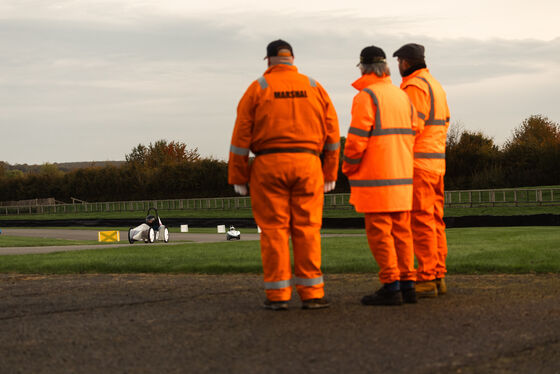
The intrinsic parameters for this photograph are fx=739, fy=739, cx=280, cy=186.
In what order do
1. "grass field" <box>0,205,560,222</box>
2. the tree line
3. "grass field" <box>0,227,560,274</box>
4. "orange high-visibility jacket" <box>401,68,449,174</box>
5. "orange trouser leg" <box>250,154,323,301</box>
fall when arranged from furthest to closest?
the tree line
"grass field" <box>0,205,560,222</box>
"grass field" <box>0,227,560,274</box>
"orange high-visibility jacket" <box>401,68,449,174</box>
"orange trouser leg" <box>250,154,323,301</box>

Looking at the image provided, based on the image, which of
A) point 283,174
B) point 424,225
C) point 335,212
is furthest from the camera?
point 335,212

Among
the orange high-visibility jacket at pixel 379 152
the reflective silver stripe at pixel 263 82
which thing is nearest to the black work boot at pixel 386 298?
the orange high-visibility jacket at pixel 379 152

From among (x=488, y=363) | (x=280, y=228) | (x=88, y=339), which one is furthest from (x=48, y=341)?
(x=488, y=363)

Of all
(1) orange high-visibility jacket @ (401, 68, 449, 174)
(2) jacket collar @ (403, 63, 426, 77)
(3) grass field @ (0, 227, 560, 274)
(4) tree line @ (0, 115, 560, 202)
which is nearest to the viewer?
(1) orange high-visibility jacket @ (401, 68, 449, 174)

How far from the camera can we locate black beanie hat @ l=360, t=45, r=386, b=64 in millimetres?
6559

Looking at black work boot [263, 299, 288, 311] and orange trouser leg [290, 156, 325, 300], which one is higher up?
orange trouser leg [290, 156, 325, 300]

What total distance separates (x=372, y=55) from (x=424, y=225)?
1601mm

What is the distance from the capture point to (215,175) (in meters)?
75.1

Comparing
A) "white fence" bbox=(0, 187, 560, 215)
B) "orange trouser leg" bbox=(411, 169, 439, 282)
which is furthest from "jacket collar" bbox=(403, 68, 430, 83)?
"white fence" bbox=(0, 187, 560, 215)

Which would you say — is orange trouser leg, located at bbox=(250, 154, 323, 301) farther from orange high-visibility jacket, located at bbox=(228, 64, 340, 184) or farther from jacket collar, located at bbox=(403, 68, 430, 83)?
jacket collar, located at bbox=(403, 68, 430, 83)

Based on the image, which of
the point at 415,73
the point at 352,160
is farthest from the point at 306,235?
the point at 415,73

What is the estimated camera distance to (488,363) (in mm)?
4016

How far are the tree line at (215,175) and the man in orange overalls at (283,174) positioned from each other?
172 ft

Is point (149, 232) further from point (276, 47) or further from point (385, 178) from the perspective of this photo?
point (385, 178)
